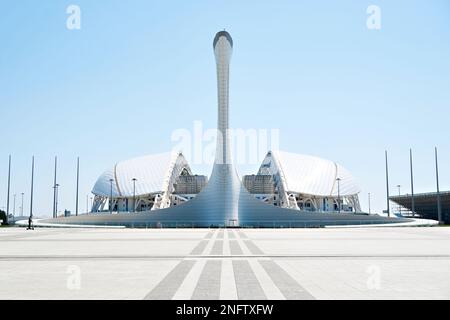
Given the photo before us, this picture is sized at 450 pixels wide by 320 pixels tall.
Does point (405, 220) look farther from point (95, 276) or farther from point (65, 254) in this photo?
point (95, 276)

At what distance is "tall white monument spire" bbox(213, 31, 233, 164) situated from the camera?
2263 inches

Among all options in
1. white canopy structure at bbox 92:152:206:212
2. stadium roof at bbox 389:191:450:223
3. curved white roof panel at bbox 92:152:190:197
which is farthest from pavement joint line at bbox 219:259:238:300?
stadium roof at bbox 389:191:450:223

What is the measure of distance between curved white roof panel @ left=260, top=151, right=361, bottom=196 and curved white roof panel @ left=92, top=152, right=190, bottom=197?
62.2 feet

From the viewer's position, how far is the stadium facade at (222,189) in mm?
56906

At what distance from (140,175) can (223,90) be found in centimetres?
3456

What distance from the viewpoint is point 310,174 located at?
8612 centimetres

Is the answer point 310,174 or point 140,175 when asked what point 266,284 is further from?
point 140,175

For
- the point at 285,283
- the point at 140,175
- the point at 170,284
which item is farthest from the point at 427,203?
the point at 170,284

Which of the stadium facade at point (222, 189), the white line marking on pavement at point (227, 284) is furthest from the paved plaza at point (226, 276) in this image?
the stadium facade at point (222, 189)

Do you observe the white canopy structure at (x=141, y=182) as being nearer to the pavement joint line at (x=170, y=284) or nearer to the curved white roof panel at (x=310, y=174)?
the curved white roof panel at (x=310, y=174)
